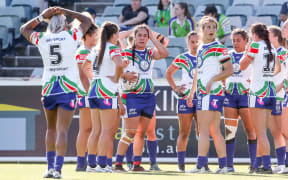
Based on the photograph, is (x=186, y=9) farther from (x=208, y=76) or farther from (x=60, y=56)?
(x=60, y=56)

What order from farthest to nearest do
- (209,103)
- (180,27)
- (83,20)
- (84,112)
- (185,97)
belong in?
(180,27) < (185,97) < (84,112) < (209,103) < (83,20)

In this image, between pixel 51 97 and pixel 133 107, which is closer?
pixel 51 97

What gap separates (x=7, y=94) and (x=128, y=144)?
3568 millimetres

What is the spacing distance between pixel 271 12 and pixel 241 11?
0.64 m

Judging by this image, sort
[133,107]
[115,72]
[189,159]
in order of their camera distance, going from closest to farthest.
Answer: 1. [115,72]
2. [133,107]
3. [189,159]

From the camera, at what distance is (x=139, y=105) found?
898cm

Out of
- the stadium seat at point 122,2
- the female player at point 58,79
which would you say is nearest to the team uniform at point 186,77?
the female player at point 58,79

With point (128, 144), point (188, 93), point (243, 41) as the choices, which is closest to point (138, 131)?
point (128, 144)

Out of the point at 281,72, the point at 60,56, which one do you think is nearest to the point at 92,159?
the point at 60,56

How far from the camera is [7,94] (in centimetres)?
1176

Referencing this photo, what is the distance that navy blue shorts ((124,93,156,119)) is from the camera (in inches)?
352

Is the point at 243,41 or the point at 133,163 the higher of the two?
the point at 243,41

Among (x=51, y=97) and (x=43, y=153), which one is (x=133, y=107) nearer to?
(x=51, y=97)

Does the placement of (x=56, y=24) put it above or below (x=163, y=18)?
below
